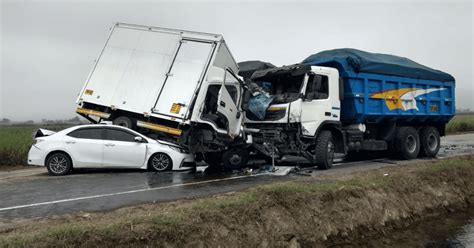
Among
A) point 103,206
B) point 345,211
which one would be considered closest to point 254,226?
point 345,211

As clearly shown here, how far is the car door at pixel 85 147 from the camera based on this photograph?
32.8 ft

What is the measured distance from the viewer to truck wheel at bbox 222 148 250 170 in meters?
10.7

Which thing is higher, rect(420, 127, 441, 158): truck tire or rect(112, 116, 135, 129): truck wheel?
rect(112, 116, 135, 129): truck wheel

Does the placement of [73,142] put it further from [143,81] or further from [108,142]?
[143,81]

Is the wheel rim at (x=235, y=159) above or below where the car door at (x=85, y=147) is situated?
below

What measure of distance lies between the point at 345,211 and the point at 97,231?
13.8ft

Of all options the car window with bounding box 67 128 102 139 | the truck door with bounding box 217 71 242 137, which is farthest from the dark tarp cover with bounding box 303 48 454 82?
the car window with bounding box 67 128 102 139

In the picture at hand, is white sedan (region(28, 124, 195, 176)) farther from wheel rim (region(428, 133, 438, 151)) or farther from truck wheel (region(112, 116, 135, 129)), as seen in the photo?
wheel rim (region(428, 133, 438, 151))

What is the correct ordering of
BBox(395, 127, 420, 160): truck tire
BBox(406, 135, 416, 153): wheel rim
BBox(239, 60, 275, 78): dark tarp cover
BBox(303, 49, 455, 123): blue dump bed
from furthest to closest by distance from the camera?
BBox(239, 60, 275, 78): dark tarp cover < BBox(406, 135, 416, 153): wheel rim < BBox(395, 127, 420, 160): truck tire < BBox(303, 49, 455, 123): blue dump bed

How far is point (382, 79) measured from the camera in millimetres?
12062

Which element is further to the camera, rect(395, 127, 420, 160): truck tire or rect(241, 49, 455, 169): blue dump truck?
rect(395, 127, 420, 160): truck tire

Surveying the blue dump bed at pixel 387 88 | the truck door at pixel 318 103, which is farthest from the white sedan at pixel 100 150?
the blue dump bed at pixel 387 88

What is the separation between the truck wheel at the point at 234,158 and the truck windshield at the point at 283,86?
174 cm

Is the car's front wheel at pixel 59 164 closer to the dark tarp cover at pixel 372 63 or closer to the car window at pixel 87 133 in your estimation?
the car window at pixel 87 133
